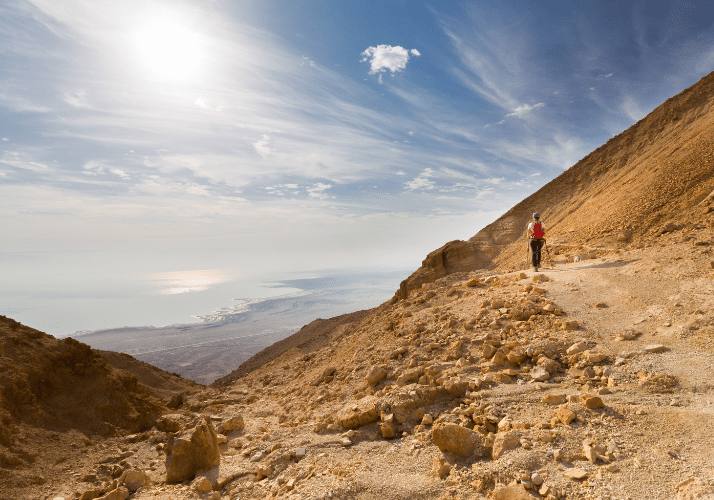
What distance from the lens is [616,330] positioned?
6.21m

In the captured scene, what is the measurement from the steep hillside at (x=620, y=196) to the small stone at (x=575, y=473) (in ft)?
30.7

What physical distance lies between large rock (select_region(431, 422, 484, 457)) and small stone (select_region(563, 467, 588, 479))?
101 cm

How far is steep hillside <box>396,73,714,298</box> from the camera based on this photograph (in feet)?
37.7

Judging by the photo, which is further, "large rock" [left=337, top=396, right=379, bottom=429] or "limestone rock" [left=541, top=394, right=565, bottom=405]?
"large rock" [left=337, top=396, right=379, bottom=429]

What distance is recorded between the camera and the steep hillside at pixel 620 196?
1149 centimetres

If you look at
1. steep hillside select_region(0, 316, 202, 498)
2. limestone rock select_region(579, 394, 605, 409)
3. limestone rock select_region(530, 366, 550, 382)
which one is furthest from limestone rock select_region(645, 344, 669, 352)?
steep hillside select_region(0, 316, 202, 498)

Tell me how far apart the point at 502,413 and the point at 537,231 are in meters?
8.05

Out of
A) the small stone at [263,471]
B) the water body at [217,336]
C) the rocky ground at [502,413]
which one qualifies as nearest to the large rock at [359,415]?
the rocky ground at [502,413]

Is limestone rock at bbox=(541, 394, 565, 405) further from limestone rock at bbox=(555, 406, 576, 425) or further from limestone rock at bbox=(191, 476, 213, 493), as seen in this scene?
limestone rock at bbox=(191, 476, 213, 493)

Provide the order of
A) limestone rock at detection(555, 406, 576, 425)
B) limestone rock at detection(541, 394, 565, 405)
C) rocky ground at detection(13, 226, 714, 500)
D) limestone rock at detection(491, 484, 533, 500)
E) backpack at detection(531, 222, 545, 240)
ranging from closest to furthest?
limestone rock at detection(491, 484, 533, 500) < rocky ground at detection(13, 226, 714, 500) < limestone rock at detection(555, 406, 576, 425) < limestone rock at detection(541, 394, 565, 405) < backpack at detection(531, 222, 545, 240)

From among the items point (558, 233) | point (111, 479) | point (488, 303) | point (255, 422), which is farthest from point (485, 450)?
point (558, 233)

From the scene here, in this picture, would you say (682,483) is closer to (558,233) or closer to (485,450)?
(485,450)

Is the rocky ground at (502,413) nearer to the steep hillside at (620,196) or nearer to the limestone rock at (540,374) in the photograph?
the limestone rock at (540,374)

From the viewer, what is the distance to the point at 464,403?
5.27 meters
